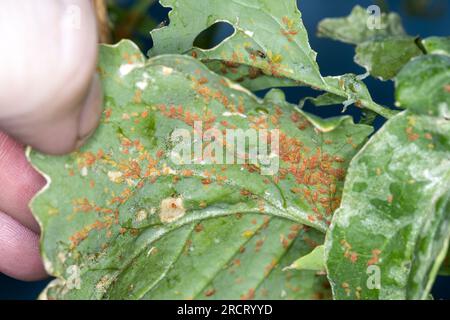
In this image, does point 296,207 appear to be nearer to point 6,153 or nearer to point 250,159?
point 250,159

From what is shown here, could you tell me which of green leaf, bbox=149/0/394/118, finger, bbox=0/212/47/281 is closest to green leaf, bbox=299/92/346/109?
green leaf, bbox=149/0/394/118

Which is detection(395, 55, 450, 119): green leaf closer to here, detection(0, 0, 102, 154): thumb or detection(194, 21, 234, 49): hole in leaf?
detection(0, 0, 102, 154): thumb

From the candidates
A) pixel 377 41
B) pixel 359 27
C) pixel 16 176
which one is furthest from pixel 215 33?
pixel 16 176

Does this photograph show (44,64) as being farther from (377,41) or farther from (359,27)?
(359,27)

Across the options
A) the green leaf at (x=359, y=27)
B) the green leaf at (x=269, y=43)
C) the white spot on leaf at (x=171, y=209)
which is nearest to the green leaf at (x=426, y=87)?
the green leaf at (x=269, y=43)

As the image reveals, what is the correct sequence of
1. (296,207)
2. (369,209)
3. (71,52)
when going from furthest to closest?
(296,207) < (369,209) < (71,52)
